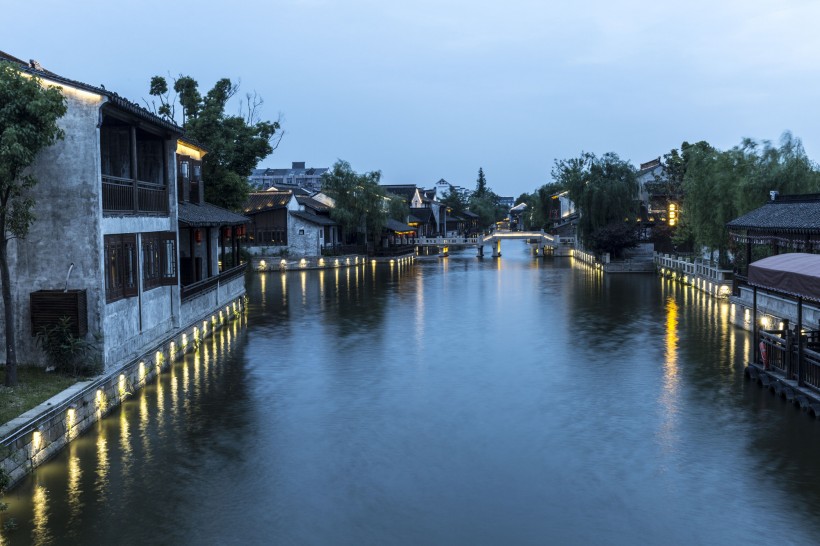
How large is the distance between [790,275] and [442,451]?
979 centimetres

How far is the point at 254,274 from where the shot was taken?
220 feet

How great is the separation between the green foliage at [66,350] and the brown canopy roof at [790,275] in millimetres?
17465

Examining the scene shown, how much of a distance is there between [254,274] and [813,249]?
47996 mm

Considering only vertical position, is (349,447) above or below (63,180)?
below

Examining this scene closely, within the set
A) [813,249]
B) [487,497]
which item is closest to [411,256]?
[813,249]

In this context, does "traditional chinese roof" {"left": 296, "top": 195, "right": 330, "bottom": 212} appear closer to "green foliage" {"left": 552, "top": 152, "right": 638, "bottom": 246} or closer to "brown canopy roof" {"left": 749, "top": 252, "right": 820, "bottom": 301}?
"green foliage" {"left": 552, "top": 152, "right": 638, "bottom": 246}

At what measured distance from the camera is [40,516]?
12.9 metres

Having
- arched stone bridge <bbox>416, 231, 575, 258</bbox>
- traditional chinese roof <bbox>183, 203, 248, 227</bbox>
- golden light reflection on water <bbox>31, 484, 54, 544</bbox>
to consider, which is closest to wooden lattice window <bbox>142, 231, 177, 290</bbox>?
traditional chinese roof <bbox>183, 203, 248, 227</bbox>

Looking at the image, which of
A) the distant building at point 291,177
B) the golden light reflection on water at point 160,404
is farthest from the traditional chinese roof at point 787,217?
the distant building at point 291,177

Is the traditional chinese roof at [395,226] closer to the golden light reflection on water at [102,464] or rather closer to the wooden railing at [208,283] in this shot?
the wooden railing at [208,283]

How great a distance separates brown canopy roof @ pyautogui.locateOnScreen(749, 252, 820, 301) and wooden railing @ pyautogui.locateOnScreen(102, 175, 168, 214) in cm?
1773

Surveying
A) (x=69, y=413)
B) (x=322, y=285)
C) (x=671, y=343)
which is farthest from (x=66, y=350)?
(x=322, y=285)

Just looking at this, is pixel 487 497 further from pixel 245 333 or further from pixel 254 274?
pixel 254 274

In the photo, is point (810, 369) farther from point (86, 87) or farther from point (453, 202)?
point (453, 202)
